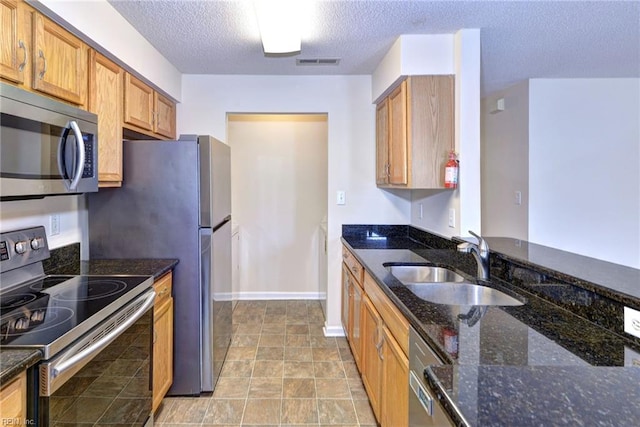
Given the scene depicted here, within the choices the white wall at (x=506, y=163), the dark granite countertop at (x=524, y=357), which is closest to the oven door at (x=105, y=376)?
→ the dark granite countertop at (x=524, y=357)

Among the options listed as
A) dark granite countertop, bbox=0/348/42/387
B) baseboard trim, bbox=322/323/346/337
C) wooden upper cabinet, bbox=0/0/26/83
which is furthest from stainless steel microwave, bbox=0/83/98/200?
baseboard trim, bbox=322/323/346/337

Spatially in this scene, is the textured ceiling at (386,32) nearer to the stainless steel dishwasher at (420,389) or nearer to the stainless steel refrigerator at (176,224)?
the stainless steel refrigerator at (176,224)

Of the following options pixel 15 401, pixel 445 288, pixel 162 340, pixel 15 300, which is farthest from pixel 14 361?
pixel 445 288

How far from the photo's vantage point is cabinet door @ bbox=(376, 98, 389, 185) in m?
2.70

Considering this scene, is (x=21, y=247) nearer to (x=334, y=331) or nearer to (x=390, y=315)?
(x=390, y=315)

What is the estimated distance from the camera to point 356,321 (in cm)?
238

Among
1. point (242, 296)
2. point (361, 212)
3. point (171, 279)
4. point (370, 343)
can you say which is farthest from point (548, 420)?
point (242, 296)

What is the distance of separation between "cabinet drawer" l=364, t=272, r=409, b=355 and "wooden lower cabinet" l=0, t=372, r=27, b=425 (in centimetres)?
122

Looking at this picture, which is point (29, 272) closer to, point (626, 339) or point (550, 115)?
point (626, 339)

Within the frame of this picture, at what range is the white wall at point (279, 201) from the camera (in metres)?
3.99

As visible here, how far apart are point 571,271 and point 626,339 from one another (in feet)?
1.10

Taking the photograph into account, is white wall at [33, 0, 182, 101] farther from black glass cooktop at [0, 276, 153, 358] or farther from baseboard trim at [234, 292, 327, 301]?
baseboard trim at [234, 292, 327, 301]

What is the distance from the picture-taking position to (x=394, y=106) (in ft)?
8.30

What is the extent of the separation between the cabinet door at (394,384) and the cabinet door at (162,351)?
1202mm
